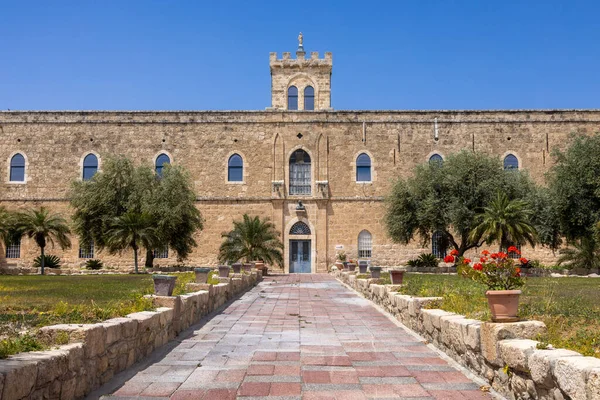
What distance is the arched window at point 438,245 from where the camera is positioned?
2848 cm

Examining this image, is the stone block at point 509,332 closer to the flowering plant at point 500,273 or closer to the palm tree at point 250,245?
the flowering plant at point 500,273

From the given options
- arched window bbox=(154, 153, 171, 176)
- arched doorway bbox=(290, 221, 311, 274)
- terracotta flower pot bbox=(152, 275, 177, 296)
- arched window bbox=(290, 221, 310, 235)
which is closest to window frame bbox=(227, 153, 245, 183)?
arched window bbox=(154, 153, 171, 176)

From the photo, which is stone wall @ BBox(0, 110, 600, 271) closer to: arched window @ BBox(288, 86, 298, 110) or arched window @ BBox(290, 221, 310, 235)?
arched window @ BBox(290, 221, 310, 235)

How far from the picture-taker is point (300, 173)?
32.4m

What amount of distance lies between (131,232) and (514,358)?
22013mm

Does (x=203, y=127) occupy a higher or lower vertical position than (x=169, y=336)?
higher

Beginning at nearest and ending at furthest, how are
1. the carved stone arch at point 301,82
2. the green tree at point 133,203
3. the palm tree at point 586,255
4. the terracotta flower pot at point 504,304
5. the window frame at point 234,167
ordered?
the terracotta flower pot at point 504,304 → the palm tree at point 586,255 → the green tree at point 133,203 → the window frame at point 234,167 → the carved stone arch at point 301,82

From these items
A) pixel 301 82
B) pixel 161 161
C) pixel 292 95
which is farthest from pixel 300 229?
pixel 301 82

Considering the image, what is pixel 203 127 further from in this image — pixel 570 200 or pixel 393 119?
pixel 570 200

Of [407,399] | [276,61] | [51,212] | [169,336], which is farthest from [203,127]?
[407,399]

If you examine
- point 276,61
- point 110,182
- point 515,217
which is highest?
point 276,61

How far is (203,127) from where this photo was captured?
3269cm

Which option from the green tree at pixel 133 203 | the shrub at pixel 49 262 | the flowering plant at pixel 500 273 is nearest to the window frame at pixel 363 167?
the green tree at pixel 133 203

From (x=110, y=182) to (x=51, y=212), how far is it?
6.71 metres
